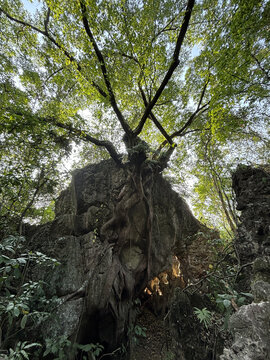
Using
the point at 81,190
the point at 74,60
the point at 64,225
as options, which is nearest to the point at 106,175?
the point at 81,190

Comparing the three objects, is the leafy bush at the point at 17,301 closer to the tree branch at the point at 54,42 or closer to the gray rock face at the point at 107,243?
the gray rock face at the point at 107,243

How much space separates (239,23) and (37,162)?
17.8ft

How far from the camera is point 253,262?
1.65 m

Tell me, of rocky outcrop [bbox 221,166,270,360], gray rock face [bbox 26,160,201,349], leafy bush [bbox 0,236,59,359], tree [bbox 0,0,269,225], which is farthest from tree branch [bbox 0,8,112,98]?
rocky outcrop [bbox 221,166,270,360]

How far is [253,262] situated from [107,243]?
11.7 feet

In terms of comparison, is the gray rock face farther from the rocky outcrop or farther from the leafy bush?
the rocky outcrop

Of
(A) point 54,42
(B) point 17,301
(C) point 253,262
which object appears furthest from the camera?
(A) point 54,42

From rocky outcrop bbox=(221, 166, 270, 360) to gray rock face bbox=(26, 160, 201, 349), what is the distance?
9.26ft

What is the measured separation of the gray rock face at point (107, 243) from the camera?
3.28 meters

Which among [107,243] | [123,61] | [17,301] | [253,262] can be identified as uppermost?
[123,61]

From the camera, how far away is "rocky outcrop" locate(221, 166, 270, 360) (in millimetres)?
967

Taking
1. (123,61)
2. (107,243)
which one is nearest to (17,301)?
(107,243)

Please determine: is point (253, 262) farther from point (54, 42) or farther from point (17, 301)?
point (54, 42)

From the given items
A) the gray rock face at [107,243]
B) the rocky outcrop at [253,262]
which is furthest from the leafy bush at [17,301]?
the rocky outcrop at [253,262]
